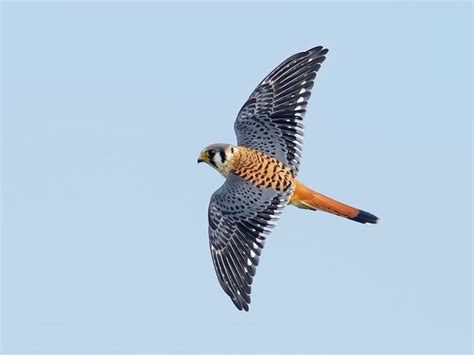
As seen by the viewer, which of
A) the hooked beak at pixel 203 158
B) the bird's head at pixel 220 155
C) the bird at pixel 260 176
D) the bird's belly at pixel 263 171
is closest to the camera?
the bird at pixel 260 176

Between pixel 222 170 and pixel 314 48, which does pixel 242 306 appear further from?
pixel 314 48

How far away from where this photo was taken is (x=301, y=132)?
14008mm

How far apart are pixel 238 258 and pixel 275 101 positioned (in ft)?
7.09

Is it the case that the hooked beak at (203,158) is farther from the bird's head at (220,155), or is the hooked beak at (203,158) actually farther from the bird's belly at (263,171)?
the bird's belly at (263,171)

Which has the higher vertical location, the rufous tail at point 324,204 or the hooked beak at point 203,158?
Result: the hooked beak at point 203,158

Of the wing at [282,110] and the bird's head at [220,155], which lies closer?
the bird's head at [220,155]

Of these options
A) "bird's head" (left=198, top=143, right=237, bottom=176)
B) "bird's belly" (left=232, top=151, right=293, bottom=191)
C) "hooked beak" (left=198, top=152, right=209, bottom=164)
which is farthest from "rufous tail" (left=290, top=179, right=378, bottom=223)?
"hooked beak" (left=198, top=152, right=209, bottom=164)

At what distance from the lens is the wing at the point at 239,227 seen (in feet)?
42.7

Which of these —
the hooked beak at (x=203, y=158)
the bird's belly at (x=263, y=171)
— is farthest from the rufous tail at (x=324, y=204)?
the hooked beak at (x=203, y=158)

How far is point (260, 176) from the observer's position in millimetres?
13547

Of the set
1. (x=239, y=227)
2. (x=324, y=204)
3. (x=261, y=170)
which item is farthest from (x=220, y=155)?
(x=324, y=204)

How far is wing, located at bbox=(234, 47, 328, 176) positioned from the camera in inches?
550

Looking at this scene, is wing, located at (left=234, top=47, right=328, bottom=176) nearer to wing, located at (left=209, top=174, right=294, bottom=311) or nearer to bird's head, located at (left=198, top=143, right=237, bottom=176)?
bird's head, located at (left=198, top=143, right=237, bottom=176)

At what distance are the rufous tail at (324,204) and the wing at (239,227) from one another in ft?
0.68
